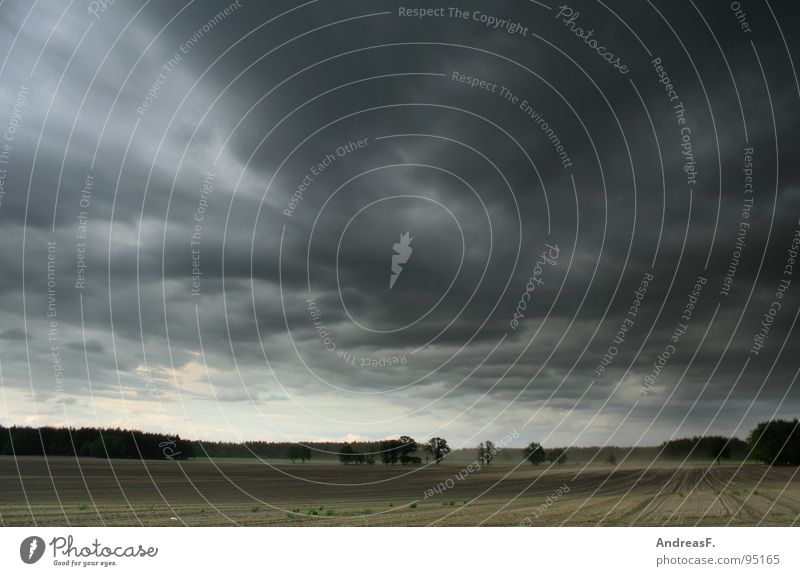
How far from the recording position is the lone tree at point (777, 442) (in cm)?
7838

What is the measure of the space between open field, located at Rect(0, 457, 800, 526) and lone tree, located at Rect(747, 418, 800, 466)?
2.84 meters

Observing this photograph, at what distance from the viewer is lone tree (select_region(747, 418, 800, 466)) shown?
78.4 metres
